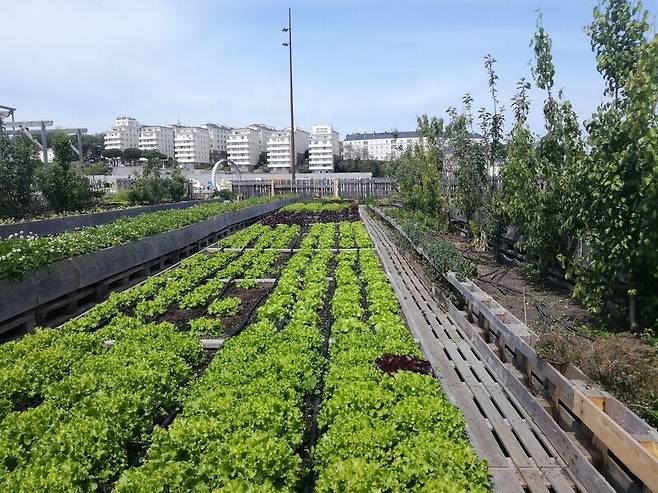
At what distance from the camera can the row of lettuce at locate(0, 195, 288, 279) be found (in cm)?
769

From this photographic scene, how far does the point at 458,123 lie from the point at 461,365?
927 centimetres

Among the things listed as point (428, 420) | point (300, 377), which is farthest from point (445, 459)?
point (300, 377)

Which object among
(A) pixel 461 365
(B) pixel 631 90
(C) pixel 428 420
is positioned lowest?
(A) pixel 461 365

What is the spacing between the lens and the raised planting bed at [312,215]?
72.4ft

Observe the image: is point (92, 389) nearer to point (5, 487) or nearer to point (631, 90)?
point (5, 487)

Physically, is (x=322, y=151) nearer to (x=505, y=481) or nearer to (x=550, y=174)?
(x=550, y=174)

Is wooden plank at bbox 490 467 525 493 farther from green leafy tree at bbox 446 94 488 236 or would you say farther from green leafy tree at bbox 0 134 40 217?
green leafy tree at bbox 0 134 40 217

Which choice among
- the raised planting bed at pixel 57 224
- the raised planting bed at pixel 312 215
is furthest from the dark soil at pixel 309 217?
the raised planting bed at pixel 57 224

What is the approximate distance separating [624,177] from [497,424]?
3158 mm

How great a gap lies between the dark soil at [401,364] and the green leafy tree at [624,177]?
8.37ft

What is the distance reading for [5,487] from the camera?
11.0 ft

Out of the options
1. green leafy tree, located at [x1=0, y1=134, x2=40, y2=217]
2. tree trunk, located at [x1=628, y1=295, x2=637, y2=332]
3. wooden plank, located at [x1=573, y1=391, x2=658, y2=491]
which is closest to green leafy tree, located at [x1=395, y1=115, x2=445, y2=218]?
tree trunk, located at [x1=628, y1=295, x2=637, y2=332]

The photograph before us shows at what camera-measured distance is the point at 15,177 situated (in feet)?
61.2

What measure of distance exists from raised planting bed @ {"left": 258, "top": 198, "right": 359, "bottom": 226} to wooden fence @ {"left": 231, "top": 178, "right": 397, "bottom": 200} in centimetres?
1020
